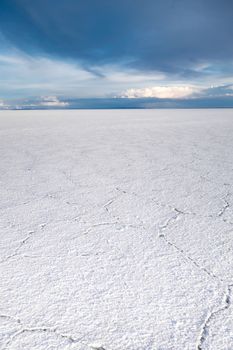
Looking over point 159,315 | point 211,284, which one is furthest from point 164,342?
point 211,284

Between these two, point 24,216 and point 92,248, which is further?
point 24,216

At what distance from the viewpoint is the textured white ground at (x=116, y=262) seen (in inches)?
28.4

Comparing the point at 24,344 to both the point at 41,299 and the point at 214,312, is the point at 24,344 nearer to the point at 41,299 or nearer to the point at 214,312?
the point at 41,299

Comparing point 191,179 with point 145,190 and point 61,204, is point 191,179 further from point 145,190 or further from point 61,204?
point 61,204

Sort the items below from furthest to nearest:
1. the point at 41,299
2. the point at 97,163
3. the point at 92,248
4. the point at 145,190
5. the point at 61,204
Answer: the point at 97,163 → the point at 145,190 → the point at 61,204 → the point at 92,248 → the point at 41,299

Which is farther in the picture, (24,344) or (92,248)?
(92,248)

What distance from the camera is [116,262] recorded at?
40.7 inches

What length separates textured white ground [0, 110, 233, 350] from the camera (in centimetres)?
72

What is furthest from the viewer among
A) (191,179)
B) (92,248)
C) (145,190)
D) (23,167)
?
(23,167)

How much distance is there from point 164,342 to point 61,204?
1.06 meters

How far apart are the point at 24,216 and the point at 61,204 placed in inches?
9.4

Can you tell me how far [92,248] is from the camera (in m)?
1.14

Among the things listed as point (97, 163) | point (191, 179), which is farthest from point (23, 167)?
point (191, 179)

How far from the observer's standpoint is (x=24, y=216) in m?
1.45
